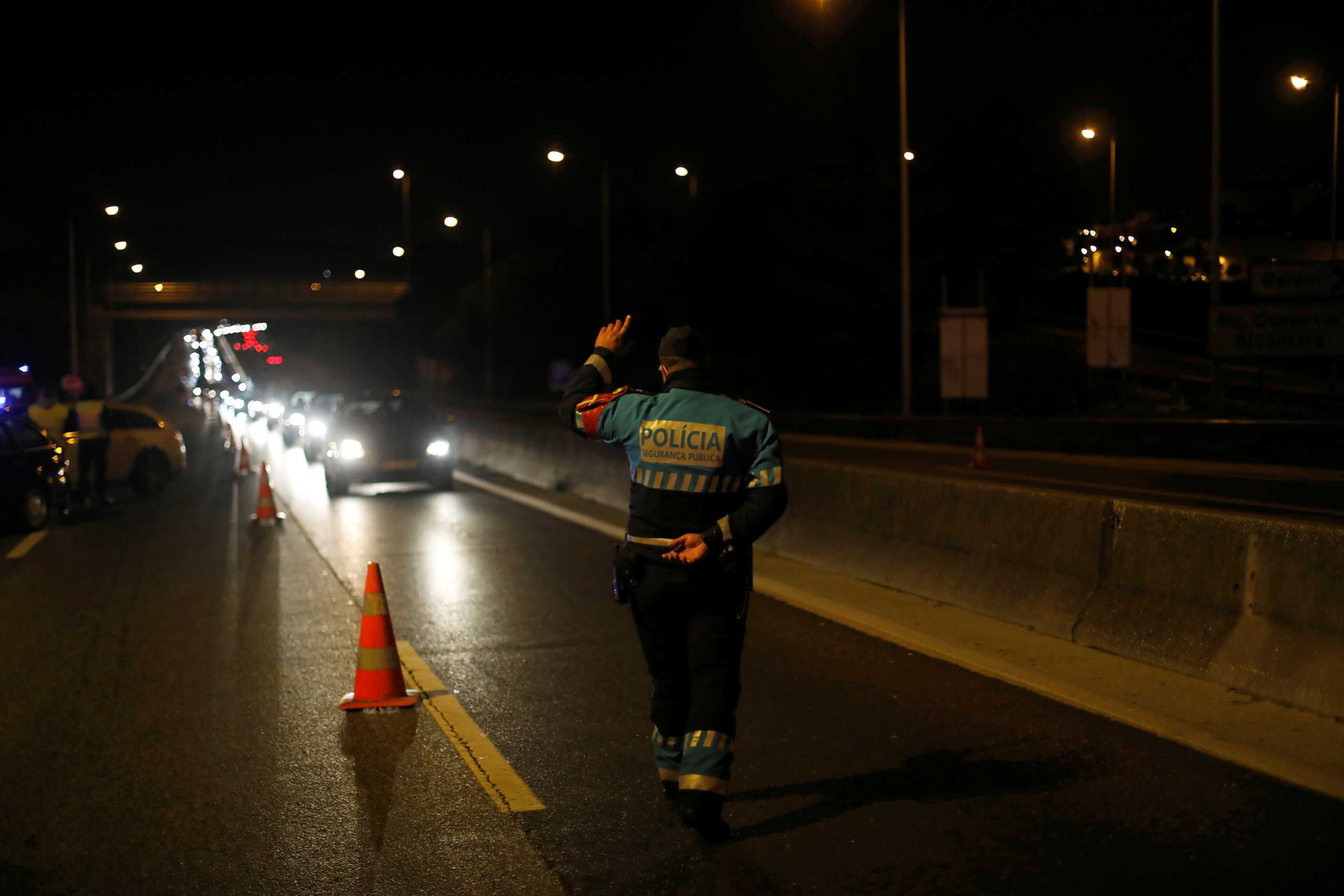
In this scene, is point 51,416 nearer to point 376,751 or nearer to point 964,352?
point 376,751

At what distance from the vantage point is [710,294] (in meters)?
70.5

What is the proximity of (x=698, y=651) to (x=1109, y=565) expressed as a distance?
13.5ft

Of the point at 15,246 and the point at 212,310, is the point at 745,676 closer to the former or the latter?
the point at 212,310

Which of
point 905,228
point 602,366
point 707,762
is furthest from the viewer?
point 905,228

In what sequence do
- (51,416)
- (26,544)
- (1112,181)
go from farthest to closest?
(1112,181), (51,416), (26,544)

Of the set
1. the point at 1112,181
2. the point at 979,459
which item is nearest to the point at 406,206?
the point at 1112,181

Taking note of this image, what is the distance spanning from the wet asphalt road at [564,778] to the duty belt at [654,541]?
3.63 ft

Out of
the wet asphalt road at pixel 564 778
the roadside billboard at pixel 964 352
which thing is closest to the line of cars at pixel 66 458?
the wet asphalt road at pixel 564 778

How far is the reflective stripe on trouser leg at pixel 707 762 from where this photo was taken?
512 cm

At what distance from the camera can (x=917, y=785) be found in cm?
593

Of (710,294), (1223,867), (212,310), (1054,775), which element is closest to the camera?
(1223,867)

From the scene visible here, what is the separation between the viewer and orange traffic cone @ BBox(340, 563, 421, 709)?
7602mm

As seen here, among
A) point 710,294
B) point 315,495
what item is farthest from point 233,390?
point 315,495

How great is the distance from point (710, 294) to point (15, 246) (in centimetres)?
5271
